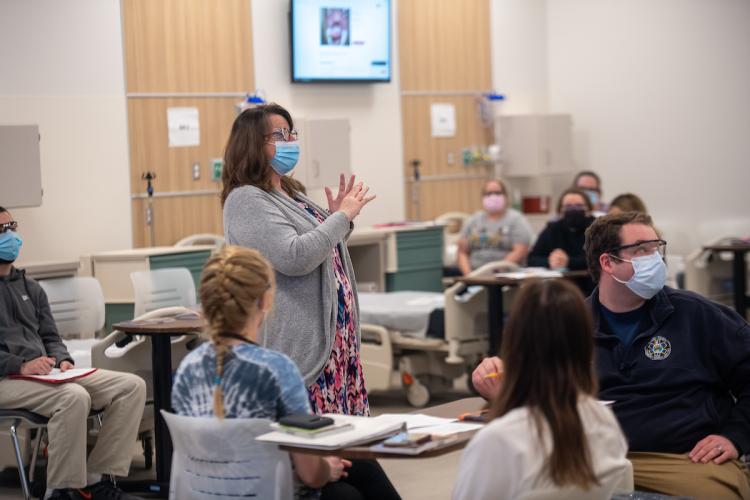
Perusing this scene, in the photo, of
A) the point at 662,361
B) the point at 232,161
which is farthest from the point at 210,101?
the point at 662,361

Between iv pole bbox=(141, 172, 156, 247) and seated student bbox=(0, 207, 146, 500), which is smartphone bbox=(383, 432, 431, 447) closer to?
seated student bbox=(0, 207, 146, 500)

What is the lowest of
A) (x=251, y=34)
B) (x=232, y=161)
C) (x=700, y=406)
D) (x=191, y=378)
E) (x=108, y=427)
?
(x=108, y=427)

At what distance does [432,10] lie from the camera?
10.1 m

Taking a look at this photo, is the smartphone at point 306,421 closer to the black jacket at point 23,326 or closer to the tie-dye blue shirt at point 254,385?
the tie-dye blue shirt at point 254,385

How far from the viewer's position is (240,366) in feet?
9.12

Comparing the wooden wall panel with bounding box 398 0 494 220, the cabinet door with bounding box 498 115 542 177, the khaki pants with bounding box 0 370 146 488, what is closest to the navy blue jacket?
the khaki pants with bounding box 0 370 146 488

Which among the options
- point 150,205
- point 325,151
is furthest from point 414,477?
point 325,151

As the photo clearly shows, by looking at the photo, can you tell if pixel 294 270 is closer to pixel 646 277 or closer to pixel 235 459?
pixel 235 459

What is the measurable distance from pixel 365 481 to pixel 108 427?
213cm

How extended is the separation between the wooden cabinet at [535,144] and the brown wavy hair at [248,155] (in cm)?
687

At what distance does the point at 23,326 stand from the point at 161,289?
1636 millimetres

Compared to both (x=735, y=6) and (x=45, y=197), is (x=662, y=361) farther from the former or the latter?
(x=735, y=6)

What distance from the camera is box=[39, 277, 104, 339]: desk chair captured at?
252 inches

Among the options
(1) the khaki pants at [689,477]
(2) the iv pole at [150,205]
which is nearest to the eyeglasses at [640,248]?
(1) the khaki pants at [689,477]
